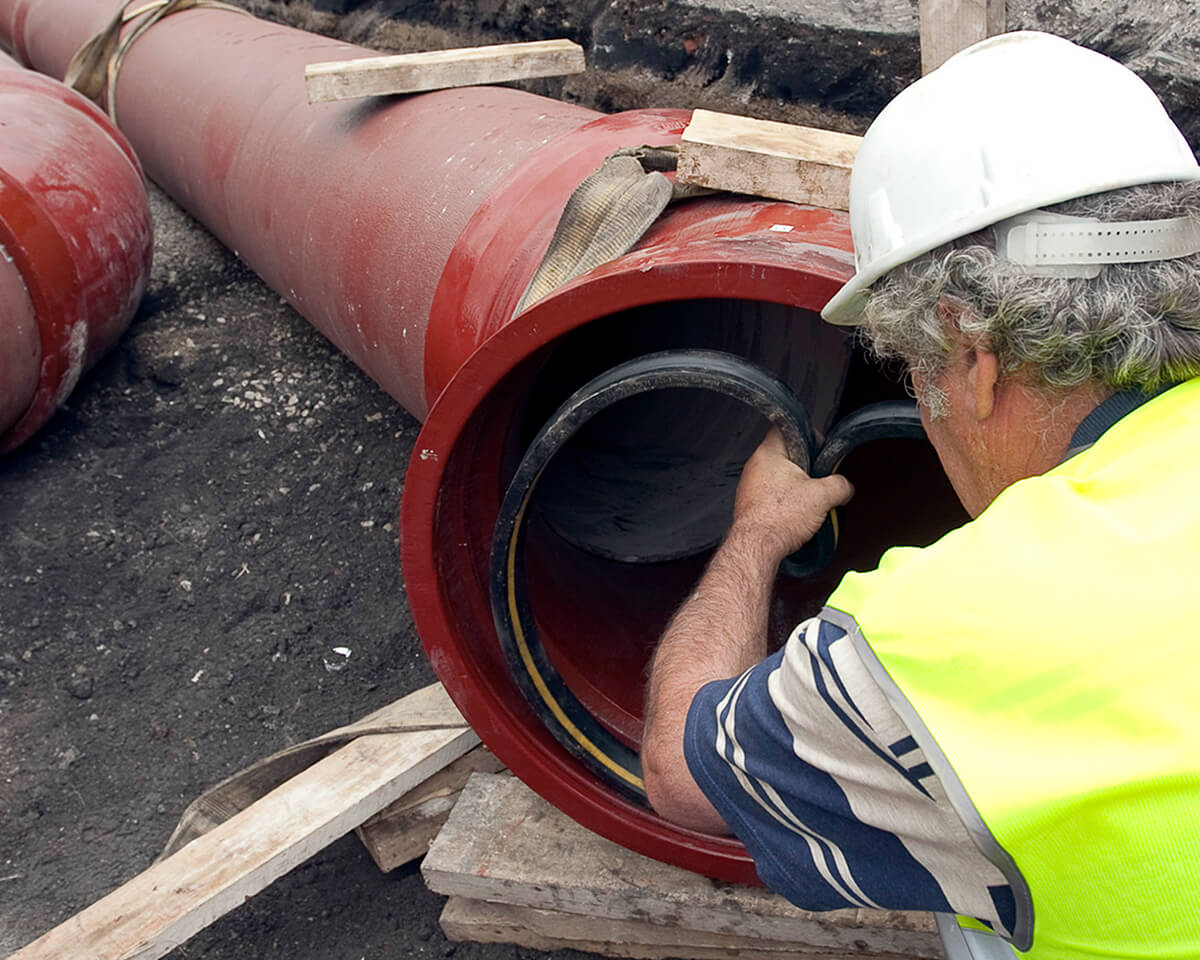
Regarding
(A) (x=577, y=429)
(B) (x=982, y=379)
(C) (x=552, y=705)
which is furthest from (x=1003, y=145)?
(C) (x=552, y=705)

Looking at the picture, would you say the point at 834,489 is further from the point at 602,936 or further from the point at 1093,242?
the point at 602,936

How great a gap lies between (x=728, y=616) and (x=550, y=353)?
2.22ft

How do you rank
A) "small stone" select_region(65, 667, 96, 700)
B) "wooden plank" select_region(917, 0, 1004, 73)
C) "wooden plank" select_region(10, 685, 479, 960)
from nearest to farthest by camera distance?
1. "wooden plank" select_region(10, 685, 479, 960)
2. "wooden plank" select_region(917, 0, 1004, 73)
3. "small stone" select_region(65, 667, 96, 700)

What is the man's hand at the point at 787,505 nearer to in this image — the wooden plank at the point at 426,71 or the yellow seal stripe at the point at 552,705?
the yellow seal stripe at the point at 552,705

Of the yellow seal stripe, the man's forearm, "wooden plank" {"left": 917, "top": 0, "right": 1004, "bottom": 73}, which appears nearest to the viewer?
the man's forearm

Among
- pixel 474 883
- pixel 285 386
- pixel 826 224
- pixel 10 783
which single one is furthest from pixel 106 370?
pixel 826 224

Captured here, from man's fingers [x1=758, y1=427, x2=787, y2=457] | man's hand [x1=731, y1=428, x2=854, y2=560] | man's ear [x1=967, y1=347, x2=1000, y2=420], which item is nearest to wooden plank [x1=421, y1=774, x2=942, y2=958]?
man's hand [x1=731, y1=428, x2=854, y2=560]

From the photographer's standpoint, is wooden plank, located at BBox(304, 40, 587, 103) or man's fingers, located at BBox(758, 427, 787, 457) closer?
man's fingers, located at BBox(758, 427, 787, 457)

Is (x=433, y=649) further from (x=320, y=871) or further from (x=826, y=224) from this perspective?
(x=826, y=224)

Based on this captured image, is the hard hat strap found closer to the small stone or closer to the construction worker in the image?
the construction worker

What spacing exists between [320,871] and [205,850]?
1.28 ft

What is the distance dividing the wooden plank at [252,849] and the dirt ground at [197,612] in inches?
12.5

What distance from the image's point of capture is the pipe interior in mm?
1986

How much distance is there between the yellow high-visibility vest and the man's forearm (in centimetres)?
44
